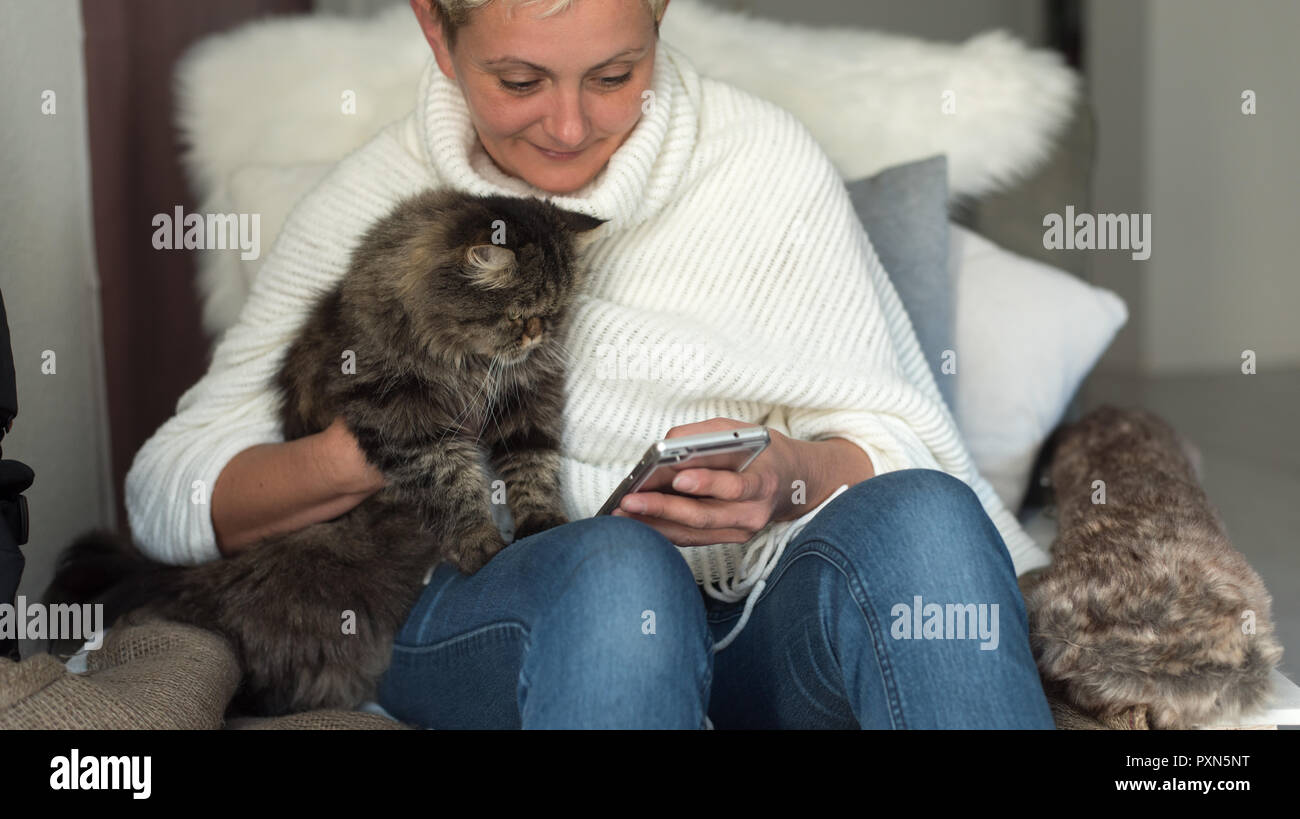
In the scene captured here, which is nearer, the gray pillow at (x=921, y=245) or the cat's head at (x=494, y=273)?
the cat's head at (x=494, y=273)

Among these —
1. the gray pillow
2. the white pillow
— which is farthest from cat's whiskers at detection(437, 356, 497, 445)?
the white pillow

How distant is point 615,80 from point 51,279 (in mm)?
1108

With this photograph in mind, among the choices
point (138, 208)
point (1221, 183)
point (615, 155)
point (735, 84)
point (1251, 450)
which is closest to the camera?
point (615, 155)

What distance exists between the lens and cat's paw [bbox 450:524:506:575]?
149 cm

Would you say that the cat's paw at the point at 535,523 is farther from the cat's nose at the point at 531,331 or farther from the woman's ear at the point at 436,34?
the woman's ear at the point at 436,34

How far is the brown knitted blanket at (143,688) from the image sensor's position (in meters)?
1.12

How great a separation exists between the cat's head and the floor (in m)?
1.20

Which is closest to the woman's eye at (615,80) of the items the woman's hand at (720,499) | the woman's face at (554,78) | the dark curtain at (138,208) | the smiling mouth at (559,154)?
the woman's face at (554,78)

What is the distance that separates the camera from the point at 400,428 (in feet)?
4.97

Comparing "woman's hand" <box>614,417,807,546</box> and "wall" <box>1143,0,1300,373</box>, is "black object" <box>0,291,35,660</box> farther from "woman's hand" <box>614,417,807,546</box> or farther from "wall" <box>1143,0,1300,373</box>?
"wall" <box>1143,0,1300,373</box>

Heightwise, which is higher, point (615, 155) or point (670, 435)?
point (615, 155)

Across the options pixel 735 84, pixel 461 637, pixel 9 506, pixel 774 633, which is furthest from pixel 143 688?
pixel 735 84

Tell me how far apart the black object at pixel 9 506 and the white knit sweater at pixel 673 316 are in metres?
0.35

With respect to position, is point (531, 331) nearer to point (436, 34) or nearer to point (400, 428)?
point (400, 428)
